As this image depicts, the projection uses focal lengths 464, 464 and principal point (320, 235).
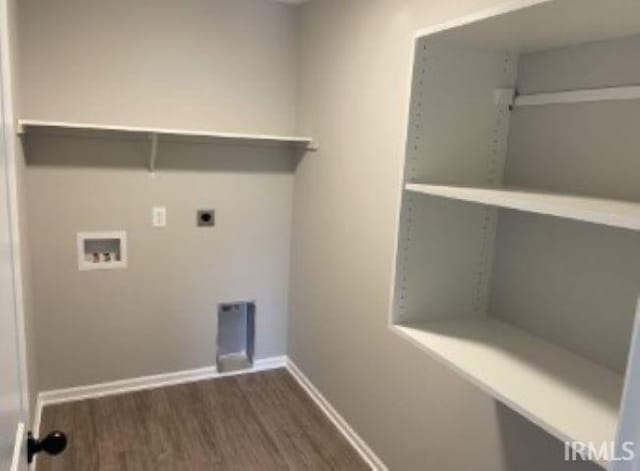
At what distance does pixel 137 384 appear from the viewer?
3018 millimetres

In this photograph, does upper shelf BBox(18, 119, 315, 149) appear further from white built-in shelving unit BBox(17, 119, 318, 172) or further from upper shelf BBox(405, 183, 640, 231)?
upper shelf BBox(405, 183, 640, 231)

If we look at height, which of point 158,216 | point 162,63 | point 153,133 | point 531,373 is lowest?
point 531,373

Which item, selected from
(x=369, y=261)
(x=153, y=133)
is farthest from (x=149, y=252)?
(x=369, y=261)

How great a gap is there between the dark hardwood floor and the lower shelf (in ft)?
4.71

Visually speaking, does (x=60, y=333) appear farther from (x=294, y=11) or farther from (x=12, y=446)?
(x=294, y=11)

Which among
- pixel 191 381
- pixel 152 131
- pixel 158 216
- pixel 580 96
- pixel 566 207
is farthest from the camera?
pixel 191 381

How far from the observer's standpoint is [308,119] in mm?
2980

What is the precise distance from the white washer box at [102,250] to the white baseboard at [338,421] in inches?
54.2

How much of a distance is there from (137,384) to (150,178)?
1.34 meters

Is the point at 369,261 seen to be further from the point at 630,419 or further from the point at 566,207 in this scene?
the point at 630,419

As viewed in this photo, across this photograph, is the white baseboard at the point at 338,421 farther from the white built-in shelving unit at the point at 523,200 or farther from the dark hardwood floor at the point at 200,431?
the white built-in shelving unit at the point at 523,200

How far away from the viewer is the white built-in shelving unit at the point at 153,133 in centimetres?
240

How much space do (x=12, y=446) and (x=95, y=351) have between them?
2247 millimetres

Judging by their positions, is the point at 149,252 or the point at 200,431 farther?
the point at 149,252
